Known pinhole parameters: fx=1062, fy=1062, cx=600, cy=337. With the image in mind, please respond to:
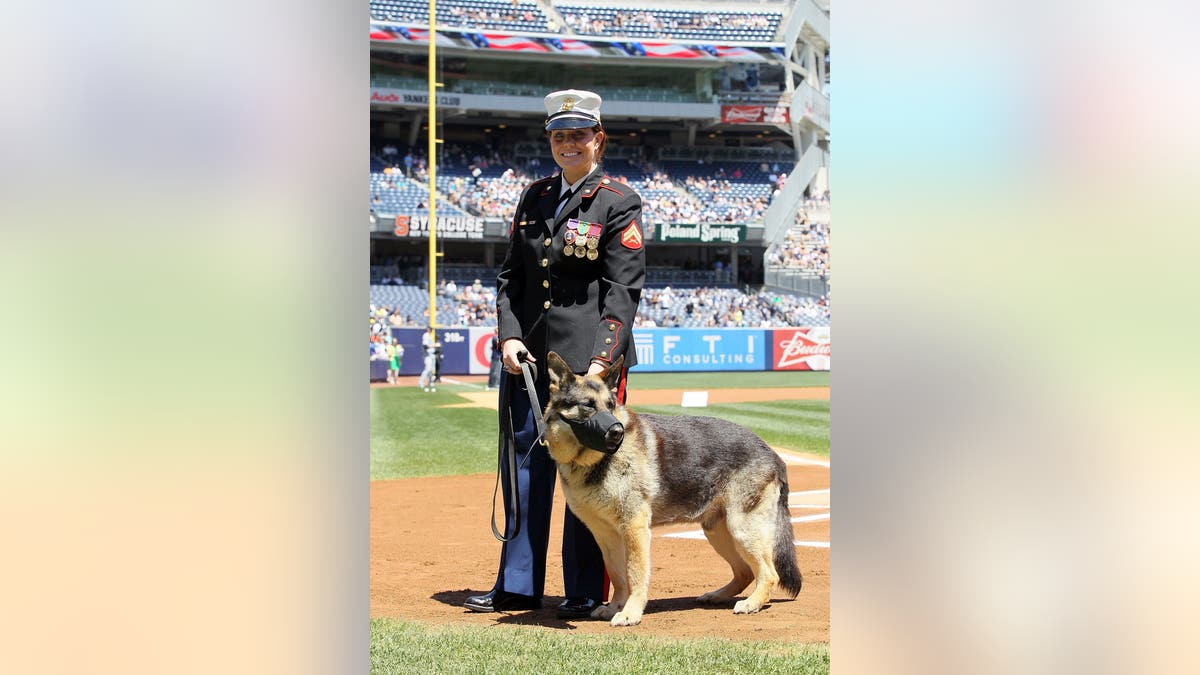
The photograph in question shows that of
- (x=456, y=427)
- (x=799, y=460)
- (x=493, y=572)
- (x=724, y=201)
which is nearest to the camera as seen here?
(x=493, y=572)

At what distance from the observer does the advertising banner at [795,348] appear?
34.4 meters

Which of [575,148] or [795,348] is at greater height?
[575,148]

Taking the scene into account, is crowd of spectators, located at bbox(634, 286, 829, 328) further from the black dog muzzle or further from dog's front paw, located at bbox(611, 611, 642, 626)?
the black dog muzzle

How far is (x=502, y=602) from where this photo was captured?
488 cm

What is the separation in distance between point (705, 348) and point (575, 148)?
30123 mm

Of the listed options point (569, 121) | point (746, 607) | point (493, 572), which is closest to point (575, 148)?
point (569, 121)

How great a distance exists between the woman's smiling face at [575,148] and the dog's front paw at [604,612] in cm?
192

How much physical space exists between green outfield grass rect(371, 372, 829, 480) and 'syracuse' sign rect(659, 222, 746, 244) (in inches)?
782

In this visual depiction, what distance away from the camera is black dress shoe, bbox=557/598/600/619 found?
4746 mm

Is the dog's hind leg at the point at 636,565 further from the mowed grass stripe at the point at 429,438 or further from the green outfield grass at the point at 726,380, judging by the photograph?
the green outfield grass at the point at 726,380

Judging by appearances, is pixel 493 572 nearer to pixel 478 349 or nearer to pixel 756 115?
pixel 478 349

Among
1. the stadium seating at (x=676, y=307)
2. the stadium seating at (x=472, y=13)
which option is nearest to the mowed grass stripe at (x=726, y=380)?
the stadium seating at (x=676, y=307)
